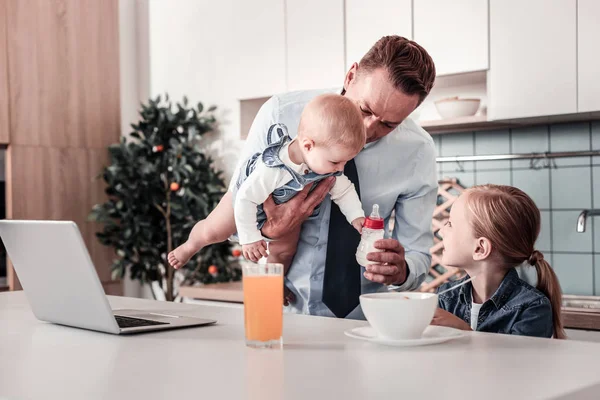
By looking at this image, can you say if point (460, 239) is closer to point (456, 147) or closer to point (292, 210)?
point (292, 210)

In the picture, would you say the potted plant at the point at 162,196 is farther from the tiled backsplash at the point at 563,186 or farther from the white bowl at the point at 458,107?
the tiled backsplash at the point at 563,186

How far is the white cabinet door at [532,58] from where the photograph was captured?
2.78m

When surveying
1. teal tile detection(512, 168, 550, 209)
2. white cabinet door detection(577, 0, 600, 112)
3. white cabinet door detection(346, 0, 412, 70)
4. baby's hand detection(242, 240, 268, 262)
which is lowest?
baby's hand detection(242, 240, 268, 262)

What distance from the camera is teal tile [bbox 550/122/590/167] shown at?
3.04 m

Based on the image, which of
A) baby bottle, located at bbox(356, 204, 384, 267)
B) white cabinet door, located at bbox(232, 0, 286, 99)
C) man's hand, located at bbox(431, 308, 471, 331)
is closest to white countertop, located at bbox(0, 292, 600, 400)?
man's hand, located at bbox(431, 308, 471, 331)

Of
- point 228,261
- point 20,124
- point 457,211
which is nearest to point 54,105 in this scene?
point 20,124

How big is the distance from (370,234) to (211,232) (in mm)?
536

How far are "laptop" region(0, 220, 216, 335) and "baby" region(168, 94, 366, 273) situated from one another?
40 centimetres

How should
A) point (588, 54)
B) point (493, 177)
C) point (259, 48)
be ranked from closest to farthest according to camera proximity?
point (588, 54), point (493, 177), point (259, 48)

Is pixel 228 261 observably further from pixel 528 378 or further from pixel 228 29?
pixel 528 378

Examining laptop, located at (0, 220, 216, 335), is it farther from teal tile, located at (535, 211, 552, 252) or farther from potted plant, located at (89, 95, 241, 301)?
potted plant, located at (89, 95, 241, 301)

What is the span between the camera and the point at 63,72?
411 centimetres

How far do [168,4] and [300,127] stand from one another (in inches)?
107

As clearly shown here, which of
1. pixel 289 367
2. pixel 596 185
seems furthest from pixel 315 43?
pixel 289 367
